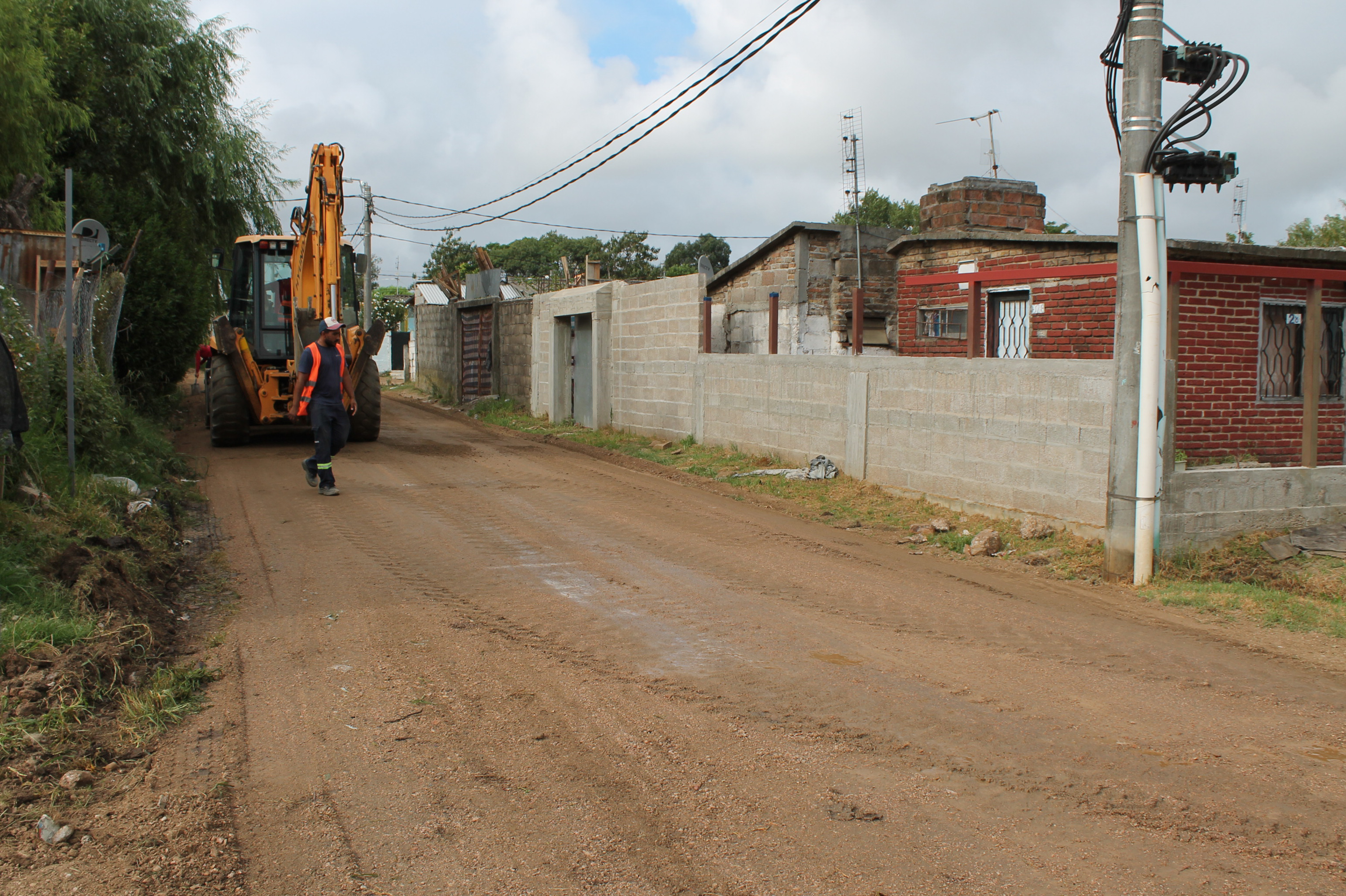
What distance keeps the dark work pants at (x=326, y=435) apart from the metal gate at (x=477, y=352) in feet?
43.7

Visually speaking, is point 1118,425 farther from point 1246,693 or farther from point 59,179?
point 59,179

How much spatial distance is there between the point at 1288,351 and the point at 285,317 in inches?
549

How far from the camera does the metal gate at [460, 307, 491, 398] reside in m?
24.8

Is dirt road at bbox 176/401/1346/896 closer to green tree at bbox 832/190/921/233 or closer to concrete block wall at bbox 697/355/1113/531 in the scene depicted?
concrete block wall at bbox 697/355/1113/531

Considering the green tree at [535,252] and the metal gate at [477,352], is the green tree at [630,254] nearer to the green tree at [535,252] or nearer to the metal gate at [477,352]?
the green tree at [535,252]

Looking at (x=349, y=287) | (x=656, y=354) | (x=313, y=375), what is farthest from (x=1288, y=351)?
(x=349, y=287)

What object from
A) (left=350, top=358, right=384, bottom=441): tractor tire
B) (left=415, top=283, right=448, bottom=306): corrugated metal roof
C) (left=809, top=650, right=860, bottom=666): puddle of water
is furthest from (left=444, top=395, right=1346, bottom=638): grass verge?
(left=415, top=283, right=448, bottom=306): corrugated metal roof

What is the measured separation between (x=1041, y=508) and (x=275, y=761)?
22.7 feet

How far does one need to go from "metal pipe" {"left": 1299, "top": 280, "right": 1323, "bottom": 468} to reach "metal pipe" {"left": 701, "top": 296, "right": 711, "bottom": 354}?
8708 millimetres

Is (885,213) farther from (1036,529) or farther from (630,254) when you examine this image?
(1036,529)

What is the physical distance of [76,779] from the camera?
3852mm

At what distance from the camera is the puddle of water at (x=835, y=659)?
5.46 metres

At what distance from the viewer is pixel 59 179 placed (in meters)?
18.2

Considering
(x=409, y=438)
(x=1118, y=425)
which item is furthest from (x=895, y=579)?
(x=409, y=438)
